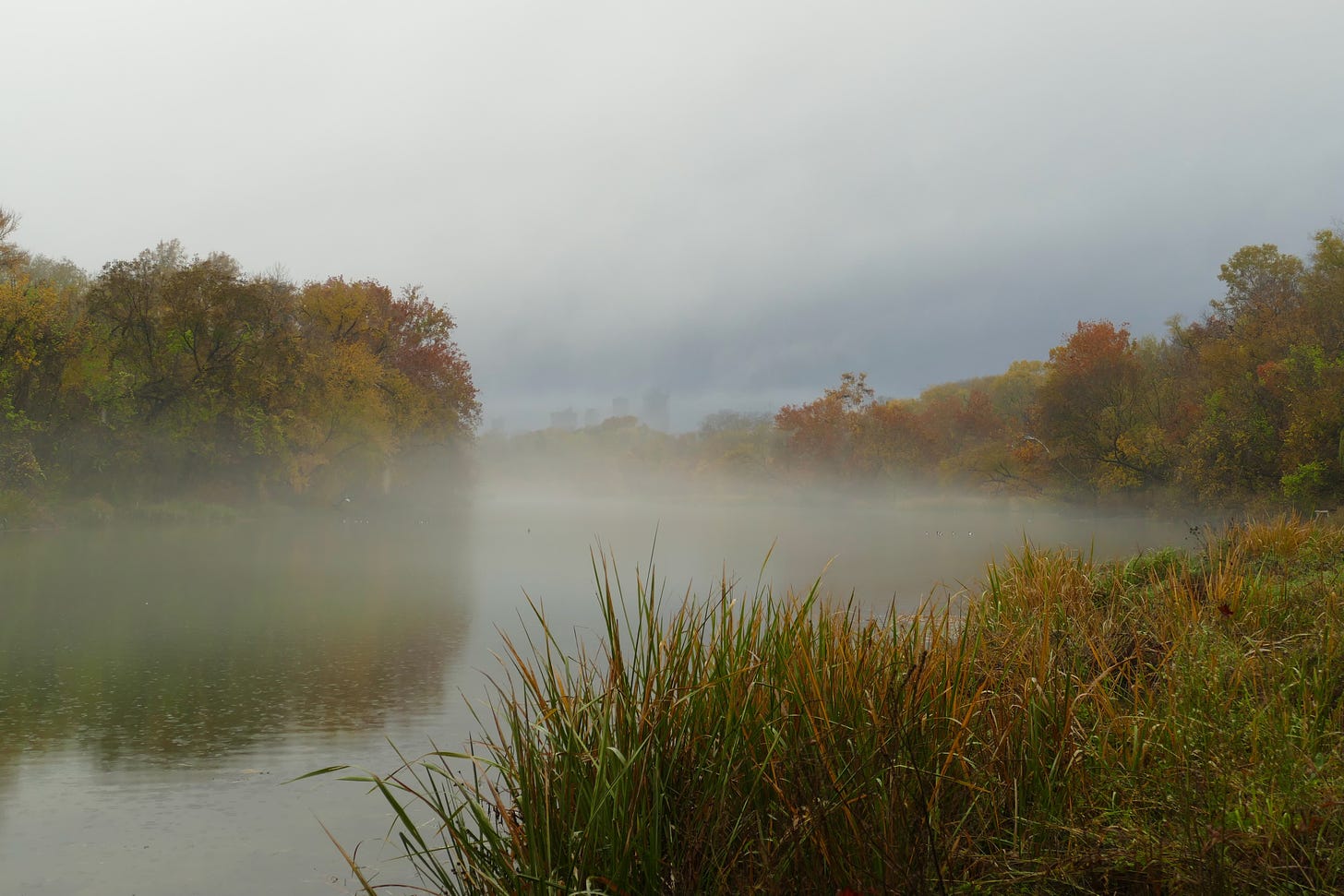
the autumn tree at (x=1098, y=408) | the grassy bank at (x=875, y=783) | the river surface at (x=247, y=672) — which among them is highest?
the autumn tree at (x=1098, y=408)

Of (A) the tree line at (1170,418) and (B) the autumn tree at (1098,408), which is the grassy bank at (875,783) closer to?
(A) the tree line at (1170,418)

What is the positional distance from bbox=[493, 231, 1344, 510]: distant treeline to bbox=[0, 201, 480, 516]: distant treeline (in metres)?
33.7

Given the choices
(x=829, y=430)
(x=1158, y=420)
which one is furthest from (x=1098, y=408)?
(x=829, y=430)

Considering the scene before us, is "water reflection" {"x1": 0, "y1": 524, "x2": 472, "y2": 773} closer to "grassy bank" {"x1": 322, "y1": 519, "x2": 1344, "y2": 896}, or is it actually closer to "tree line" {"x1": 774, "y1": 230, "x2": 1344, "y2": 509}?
"grassy bank" {"x1": 322, "y1": 519, "x2": 1344, "y2": 896}

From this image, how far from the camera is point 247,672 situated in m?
12.3

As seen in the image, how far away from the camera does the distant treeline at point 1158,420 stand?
31.5 metres

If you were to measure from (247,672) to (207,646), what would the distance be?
2023 mm

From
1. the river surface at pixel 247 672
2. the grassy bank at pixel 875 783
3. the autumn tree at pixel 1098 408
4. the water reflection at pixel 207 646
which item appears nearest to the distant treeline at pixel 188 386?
the river surface at pixel 247 672

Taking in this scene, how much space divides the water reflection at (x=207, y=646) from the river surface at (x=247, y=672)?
48 mm

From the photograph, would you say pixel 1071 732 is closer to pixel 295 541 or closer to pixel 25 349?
pixel 295 541

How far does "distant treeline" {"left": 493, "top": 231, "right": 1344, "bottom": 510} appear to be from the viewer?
3153 centimetres

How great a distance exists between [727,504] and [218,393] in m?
45.8

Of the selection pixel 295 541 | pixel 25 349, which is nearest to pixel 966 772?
pixel 295 541

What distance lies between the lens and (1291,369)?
1244 inches
